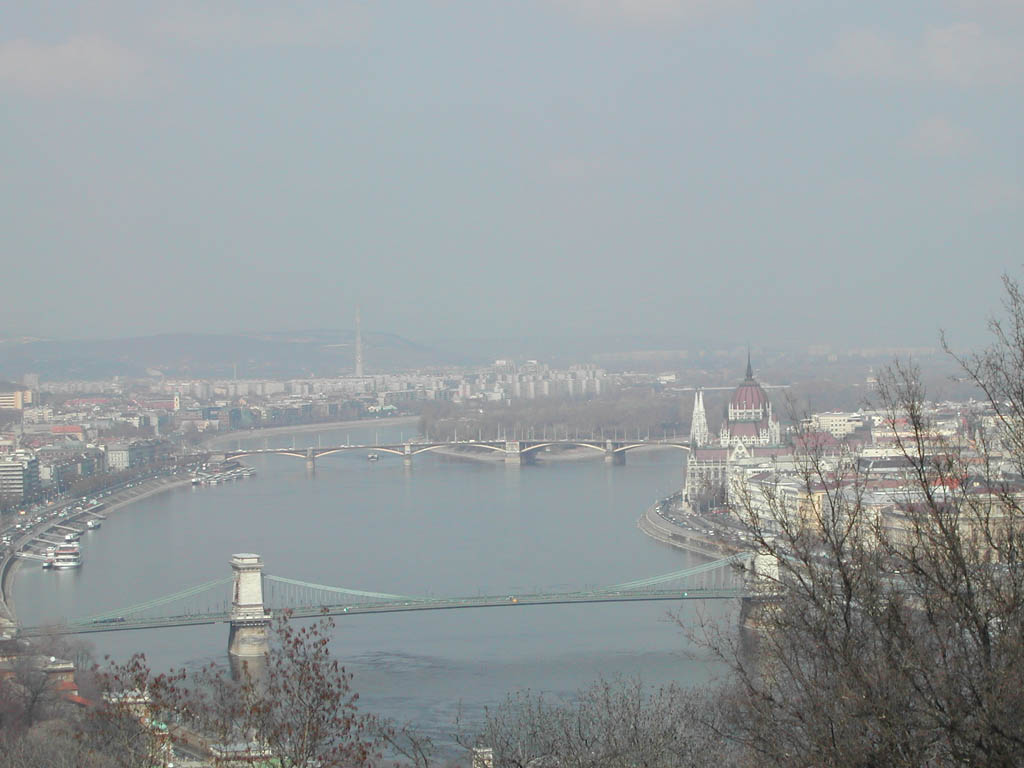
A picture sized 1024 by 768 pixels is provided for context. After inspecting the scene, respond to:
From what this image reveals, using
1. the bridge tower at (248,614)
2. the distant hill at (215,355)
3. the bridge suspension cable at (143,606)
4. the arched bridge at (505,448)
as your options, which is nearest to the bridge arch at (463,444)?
the arched bridge at (505,448)

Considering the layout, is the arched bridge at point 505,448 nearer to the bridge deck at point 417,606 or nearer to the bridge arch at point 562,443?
the bridge arch at point 562,443

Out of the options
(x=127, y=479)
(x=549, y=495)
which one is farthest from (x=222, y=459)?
(x=549, y=495)

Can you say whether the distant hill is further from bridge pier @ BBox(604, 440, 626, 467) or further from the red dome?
the red dome

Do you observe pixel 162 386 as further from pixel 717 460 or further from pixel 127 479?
pixel 717 460

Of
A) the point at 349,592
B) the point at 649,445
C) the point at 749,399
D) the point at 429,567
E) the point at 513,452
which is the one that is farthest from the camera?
the point at 649,445

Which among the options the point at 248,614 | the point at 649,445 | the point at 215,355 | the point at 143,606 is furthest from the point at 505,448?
the point at 215,355

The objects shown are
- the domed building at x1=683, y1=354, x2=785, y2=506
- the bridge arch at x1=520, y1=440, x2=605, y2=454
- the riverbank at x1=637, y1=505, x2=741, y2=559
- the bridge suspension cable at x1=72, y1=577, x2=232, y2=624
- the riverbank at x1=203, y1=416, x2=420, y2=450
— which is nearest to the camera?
the bridge suspension cable at x1=72, y1=577, x2=232, y2=624

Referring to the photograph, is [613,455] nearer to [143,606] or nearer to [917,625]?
[143,606]

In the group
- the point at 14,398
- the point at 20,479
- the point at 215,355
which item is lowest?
the point at 20,479

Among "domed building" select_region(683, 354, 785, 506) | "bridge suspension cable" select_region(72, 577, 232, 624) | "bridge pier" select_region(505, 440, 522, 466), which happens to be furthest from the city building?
"bridge suspension cable" select_region(72, 577, 232, 624)
